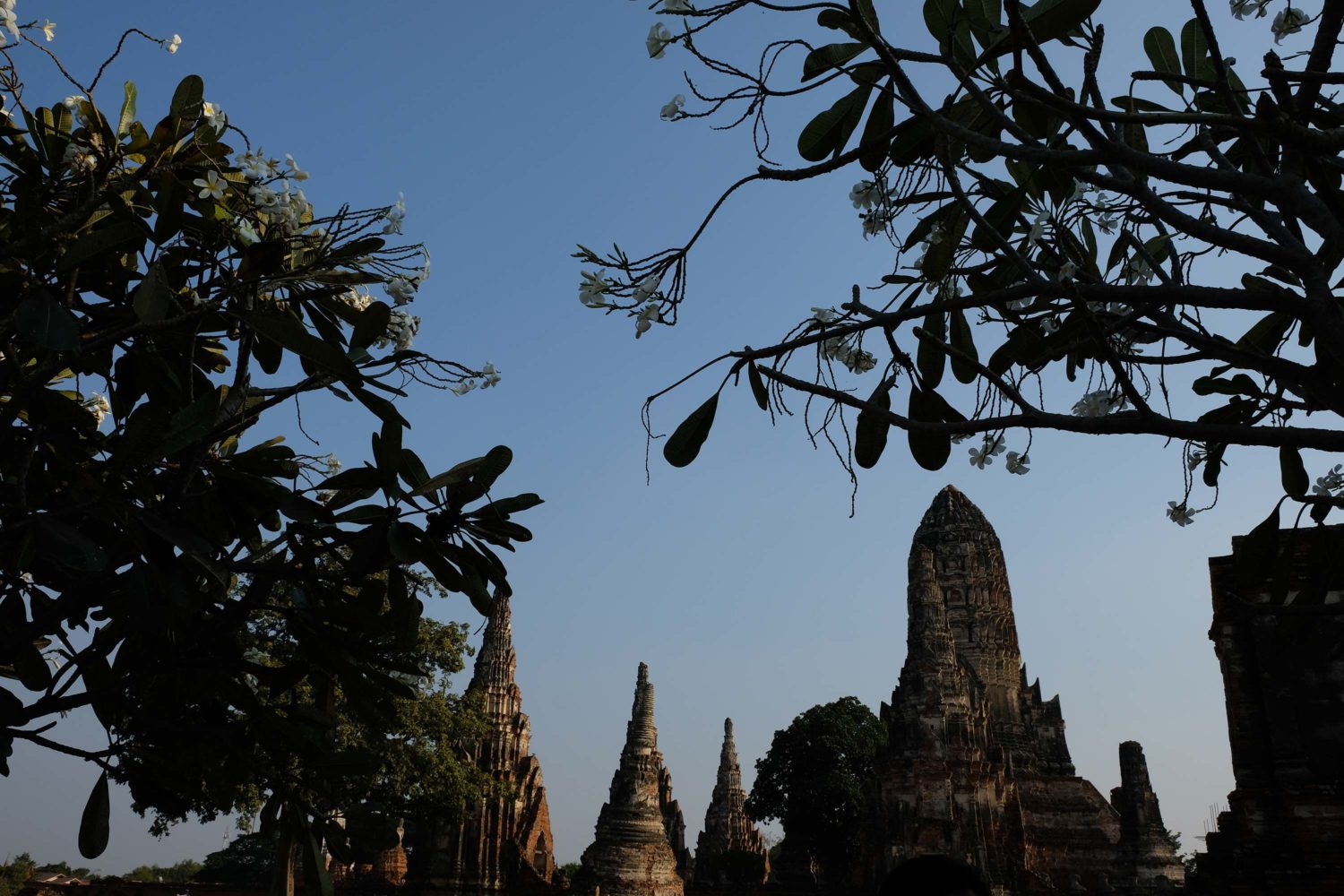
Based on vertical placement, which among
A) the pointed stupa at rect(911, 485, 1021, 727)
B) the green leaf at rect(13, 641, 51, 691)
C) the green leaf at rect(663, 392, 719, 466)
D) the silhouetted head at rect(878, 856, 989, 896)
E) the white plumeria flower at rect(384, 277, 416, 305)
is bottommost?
the silhouetted head at rect(878, 856, 989, 896)

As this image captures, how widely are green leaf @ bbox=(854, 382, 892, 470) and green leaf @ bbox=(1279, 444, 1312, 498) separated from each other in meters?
2.03

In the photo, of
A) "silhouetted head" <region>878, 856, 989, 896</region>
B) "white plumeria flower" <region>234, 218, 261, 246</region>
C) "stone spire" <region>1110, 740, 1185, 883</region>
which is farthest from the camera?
"stone spire" <region>1110, 740, 1185, 883</region>

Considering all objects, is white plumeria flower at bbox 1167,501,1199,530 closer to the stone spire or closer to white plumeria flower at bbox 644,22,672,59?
white plumeria flower at bbox 644,22,672,59

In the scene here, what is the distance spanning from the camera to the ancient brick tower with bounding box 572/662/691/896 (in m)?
28.9

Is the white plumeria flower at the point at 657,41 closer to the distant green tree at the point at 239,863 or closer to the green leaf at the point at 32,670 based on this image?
the green leaf at the point at 32,670

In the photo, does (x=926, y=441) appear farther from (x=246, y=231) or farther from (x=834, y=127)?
(x=246, y=231)

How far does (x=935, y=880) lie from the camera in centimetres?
202

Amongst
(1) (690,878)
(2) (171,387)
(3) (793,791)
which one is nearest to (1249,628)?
(2) (171,387)

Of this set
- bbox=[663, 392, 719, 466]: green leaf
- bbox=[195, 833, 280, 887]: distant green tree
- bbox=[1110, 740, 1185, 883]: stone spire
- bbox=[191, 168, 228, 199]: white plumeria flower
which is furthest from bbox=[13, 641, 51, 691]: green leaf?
bbox=[195, 833, 280, 887]: distant green tree

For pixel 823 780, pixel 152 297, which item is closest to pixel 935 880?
pixel 152 297

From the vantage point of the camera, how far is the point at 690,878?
39.4 meters

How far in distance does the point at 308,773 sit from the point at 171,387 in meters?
2.16

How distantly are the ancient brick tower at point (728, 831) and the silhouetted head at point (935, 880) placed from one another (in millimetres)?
43520

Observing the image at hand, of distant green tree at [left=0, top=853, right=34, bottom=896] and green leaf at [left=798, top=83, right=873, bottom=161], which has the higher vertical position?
green leaf at [left=798, top=83, right=873, bottom=161]
